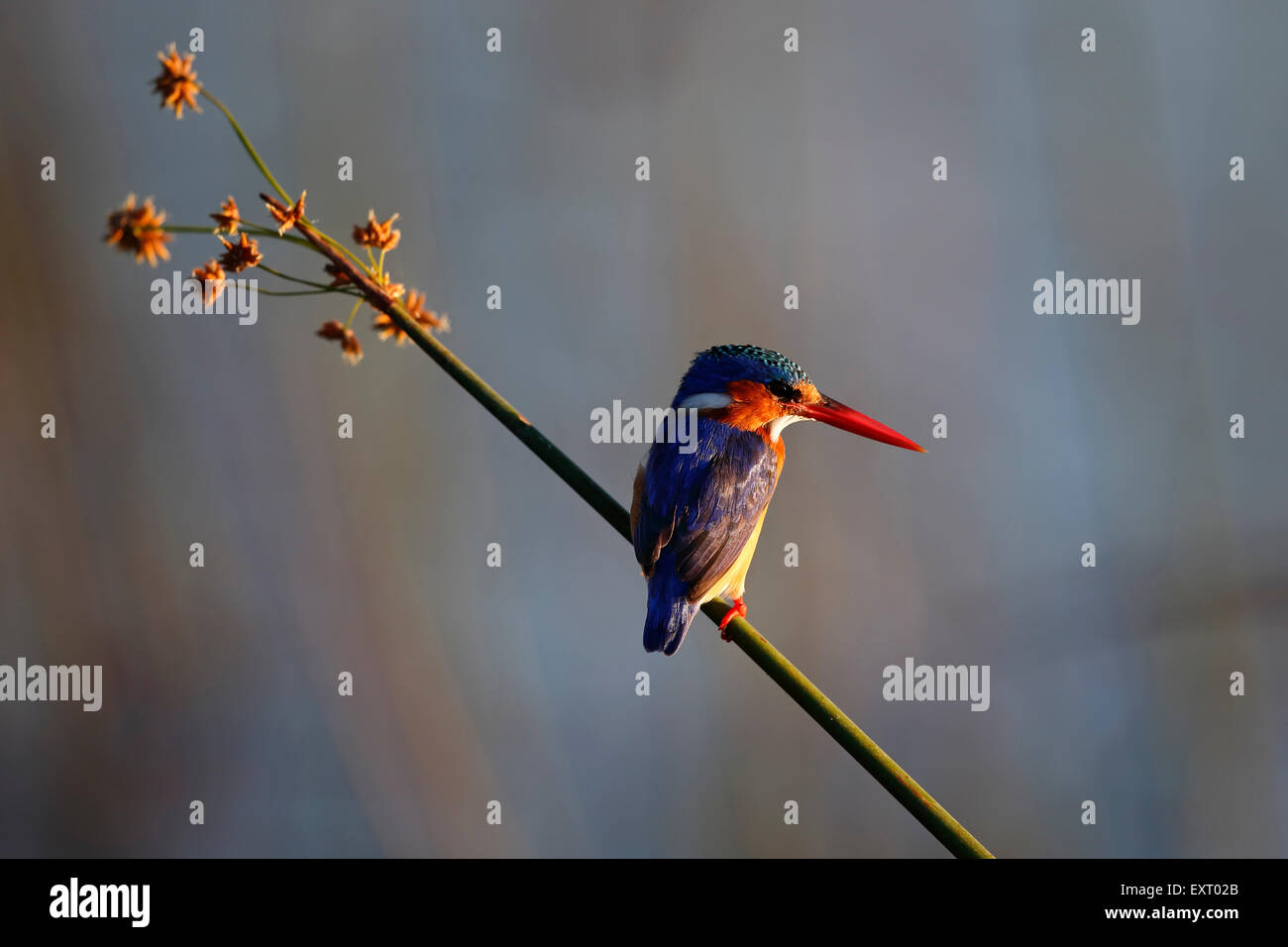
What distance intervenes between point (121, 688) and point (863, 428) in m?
3.30

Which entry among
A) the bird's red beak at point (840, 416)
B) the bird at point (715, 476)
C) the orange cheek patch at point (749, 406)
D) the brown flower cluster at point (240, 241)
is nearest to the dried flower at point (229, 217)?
the brown flower cluster at point (240, 241)

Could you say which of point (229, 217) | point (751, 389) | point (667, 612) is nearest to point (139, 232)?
point (229, 217)

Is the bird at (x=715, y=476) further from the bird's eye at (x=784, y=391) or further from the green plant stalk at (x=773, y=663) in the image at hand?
the green plant stalk at (x=773, y=663)

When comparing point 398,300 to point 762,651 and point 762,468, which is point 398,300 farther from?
point 762,468

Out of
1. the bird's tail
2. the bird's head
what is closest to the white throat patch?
the bird's head

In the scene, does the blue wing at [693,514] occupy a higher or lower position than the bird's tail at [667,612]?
higher

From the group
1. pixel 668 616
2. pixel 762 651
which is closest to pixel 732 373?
pixel 668 616

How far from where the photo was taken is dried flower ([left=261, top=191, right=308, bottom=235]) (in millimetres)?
890

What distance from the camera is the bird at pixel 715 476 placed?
170 cm

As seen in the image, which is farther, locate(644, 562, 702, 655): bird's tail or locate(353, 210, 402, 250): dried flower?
locate(644, 562, 702, 655): bird's tail

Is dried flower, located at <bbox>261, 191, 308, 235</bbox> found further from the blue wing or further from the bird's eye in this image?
the bird's eye

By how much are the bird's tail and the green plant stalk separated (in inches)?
21.2

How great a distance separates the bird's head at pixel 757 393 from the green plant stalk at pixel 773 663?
0.87m

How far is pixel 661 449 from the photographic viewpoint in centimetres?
189
